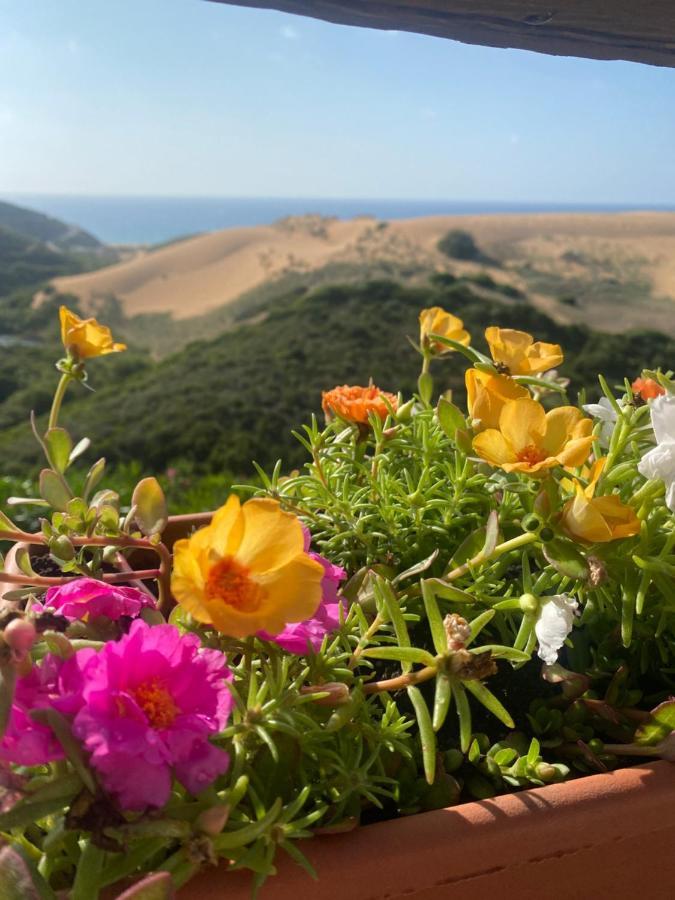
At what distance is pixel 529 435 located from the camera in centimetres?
56

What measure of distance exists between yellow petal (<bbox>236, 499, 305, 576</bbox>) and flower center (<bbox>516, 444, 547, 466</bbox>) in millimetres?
180

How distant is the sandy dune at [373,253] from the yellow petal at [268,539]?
19.1 ft

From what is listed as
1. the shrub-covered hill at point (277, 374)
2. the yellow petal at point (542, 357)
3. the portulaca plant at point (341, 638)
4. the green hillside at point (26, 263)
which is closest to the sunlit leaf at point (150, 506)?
the portulaca plant at point (341, 638)

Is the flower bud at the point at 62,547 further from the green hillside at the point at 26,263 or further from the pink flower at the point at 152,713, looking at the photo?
the green hillside at the point at 26,263

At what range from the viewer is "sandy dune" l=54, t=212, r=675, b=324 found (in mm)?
7309

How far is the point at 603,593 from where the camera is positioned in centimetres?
63

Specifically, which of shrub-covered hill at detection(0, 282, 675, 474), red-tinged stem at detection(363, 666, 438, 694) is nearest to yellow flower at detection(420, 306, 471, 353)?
red-tinged stem at detection(363, 666, 438, 694)

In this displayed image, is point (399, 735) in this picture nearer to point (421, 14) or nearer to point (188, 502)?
point (421, 14)

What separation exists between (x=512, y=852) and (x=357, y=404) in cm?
38

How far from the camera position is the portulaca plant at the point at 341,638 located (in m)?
0.43

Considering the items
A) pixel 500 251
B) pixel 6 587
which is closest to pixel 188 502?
pixel 6 587

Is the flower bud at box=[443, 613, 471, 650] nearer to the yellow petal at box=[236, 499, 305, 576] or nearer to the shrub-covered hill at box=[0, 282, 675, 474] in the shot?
the yellow petal at box=[236, 499, 305, 576]

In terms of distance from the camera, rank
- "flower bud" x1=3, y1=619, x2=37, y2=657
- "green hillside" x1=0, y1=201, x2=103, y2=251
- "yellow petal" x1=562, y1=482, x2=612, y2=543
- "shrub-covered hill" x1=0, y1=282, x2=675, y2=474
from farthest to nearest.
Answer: "green hillside" x1=0, y1=201, x2=103, y2=251 → "shrub-covered hill" x1=0, y1=282, x2=675, y2=474 → "yellow petal" x1=562, y1=482, x2=612, y2=543 → "flower bud" x1=3, y1=619, x2=37, y2=657

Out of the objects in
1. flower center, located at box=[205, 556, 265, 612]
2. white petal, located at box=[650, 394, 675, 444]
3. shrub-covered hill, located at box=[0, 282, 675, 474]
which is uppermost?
white petal, located at box=[650, 394, 675, 444]
